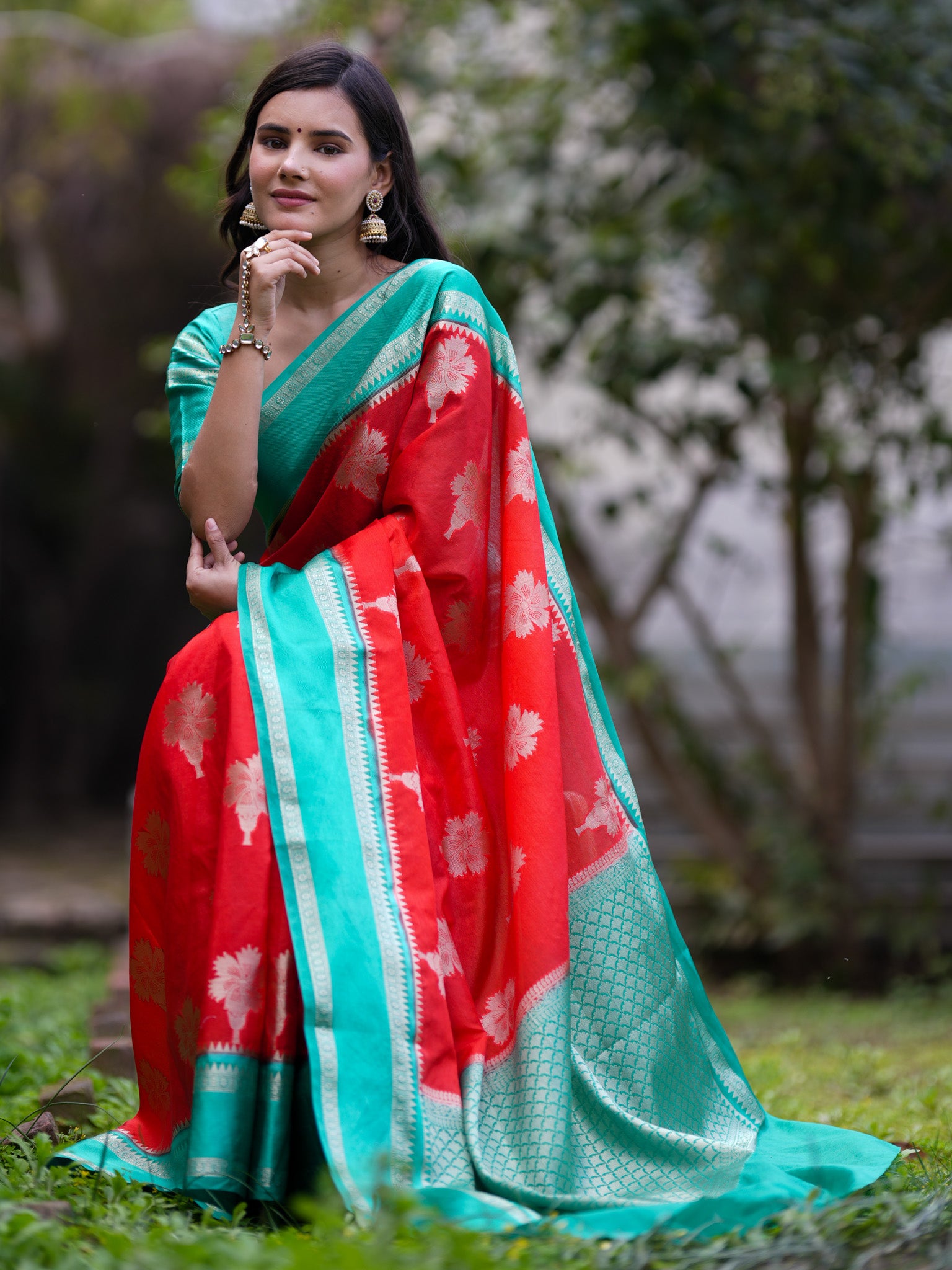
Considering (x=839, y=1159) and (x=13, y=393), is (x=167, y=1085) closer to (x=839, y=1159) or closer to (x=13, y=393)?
(x=839, y=1159)

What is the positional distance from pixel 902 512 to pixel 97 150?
4851 millimetres

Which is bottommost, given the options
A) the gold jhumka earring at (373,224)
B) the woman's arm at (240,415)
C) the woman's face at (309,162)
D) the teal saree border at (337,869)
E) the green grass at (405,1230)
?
the green grass at (405,1230)

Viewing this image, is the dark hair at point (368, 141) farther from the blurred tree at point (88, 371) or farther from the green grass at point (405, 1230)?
the blurred tree at point (88, 371)

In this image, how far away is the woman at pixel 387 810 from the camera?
188cm

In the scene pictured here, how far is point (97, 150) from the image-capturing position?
7293 millimetres

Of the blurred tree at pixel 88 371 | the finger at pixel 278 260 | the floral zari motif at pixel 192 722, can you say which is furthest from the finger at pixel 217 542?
the blurred tree at pixel 88 371

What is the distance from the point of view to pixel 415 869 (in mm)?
1988

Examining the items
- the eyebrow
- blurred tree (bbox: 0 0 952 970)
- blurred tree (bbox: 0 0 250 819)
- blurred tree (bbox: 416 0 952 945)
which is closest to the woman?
the eyebrow

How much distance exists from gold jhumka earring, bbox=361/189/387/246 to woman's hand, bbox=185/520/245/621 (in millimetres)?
574

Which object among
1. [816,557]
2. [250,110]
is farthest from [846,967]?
[250,110]

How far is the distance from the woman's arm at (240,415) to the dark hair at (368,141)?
0.25m

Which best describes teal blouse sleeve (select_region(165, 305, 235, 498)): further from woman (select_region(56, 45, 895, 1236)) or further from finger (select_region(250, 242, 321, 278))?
finger (select_region(250, 242, 321, 278))

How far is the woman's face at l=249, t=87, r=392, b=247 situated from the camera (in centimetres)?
223

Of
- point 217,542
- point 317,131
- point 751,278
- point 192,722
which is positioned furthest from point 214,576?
point 751,278
